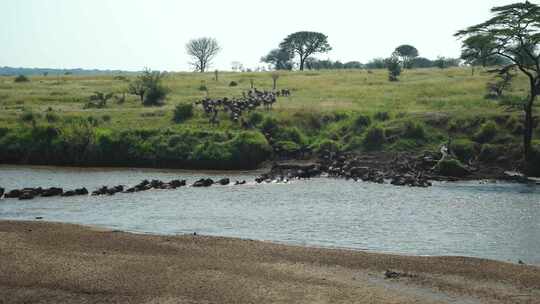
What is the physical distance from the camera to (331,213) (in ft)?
102

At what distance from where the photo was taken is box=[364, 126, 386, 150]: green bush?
48.5 m

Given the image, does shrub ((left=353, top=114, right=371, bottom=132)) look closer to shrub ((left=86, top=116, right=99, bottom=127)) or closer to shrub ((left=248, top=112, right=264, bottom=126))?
shrub ((left=248, top=112, right=264, bottom=126))

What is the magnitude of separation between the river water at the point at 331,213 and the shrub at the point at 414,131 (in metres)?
8.31

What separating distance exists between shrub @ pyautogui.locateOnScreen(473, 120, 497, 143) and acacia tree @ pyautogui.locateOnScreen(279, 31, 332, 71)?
261ft

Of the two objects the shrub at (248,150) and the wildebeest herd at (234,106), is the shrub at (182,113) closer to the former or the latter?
the wildebeest herd at (234,106)

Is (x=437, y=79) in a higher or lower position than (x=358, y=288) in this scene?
higher

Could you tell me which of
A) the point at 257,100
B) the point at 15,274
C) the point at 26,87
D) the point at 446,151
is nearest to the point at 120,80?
the point at 26,87

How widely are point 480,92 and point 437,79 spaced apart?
13.9m

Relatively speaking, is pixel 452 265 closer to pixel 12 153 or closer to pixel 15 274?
pixel 15 274

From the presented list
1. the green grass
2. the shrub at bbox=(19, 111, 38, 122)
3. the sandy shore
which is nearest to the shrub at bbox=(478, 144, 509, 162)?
the green grass

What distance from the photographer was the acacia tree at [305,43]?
Result: 126 meters

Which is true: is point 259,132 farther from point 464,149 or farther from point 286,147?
point 464,149

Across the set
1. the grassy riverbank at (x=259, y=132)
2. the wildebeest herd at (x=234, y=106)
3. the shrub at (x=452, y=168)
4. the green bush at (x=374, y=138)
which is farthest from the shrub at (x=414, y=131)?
the wildebeest herd at (x=234, y=106)

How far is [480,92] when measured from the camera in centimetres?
6397
